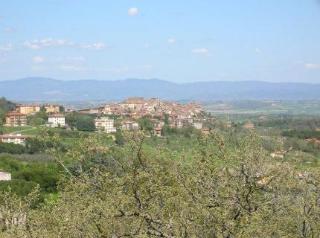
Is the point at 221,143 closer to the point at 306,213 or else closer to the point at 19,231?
the point at 306,213

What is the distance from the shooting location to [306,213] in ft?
30.7

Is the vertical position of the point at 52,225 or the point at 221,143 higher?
the point at 221,143

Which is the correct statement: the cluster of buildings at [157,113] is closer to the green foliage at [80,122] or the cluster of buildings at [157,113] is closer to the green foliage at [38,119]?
the green foliage at [80,122]

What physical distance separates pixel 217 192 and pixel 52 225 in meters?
3.30

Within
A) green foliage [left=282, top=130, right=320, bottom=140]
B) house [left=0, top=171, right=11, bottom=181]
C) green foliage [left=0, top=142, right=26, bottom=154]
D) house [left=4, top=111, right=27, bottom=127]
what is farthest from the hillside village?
house [left=0, top=171, right=11, bottom=181]

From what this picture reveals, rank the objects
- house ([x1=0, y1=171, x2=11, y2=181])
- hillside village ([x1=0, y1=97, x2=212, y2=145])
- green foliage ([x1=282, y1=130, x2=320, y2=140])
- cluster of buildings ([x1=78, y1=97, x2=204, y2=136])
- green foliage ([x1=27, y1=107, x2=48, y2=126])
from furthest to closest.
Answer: cluster of buildings ([x1=78, y1=97, x2=204, y2=136]) → green foliage ([x1=27, y1=107, x2=48, y2=126]) → hillside village ([x1=0, y1=97, x2=212, y2=145]) → green foliage ([x1=282, y1=130, x2=320, y2=140]) → house ([x1=0, y1=171, x2=11, y2=181])

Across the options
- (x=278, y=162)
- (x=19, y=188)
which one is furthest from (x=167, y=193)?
(x=19, y=188)

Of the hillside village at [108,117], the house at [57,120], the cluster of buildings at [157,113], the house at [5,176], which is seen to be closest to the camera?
the house at [5,176]

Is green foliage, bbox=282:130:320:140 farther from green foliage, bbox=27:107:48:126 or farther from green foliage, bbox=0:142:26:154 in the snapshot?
green foliage, bbox=27:107:48:126

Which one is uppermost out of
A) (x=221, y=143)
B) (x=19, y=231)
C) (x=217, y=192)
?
(x=221, y=143)

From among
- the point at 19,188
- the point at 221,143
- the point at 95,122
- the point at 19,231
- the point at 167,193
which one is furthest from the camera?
the point at 95,122

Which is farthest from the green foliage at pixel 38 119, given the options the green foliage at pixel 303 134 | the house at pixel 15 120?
the green foliage at pixel 303 134

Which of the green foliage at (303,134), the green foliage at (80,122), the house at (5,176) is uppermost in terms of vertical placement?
the green foliage at (80,122)

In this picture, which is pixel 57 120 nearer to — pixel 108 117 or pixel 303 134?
Answer: pixel 108 117
